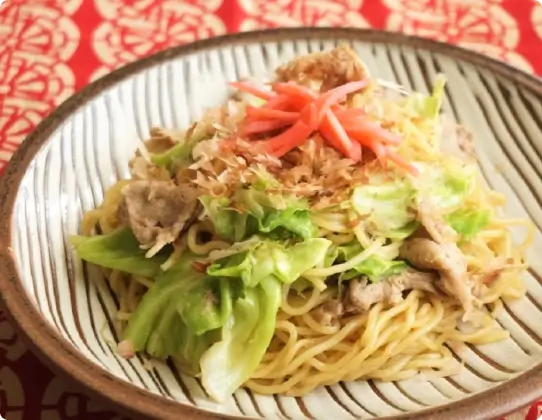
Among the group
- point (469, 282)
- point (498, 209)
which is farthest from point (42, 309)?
point (498, 209)

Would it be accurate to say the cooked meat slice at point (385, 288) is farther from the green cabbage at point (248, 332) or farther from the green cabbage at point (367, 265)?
the green cabbage at point (248, 332)

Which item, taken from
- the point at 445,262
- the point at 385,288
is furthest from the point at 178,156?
the point at 445,262

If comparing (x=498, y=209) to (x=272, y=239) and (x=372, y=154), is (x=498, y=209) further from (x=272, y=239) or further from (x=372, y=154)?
(x=272, y=239)

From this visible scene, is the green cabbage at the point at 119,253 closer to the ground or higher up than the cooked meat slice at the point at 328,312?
higher up

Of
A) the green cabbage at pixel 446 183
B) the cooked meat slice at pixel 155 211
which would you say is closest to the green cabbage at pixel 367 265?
the green cabbage at pixel 446 183

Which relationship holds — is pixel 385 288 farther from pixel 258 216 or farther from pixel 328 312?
pixel 258 216

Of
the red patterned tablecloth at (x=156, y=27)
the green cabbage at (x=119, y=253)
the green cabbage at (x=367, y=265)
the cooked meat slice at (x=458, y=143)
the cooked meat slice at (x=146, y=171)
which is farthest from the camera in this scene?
the red patterned tablecloth at (x=156, y=27)

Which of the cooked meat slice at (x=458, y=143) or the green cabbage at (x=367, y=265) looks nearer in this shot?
the green cabbage at (x=367, y=265)
